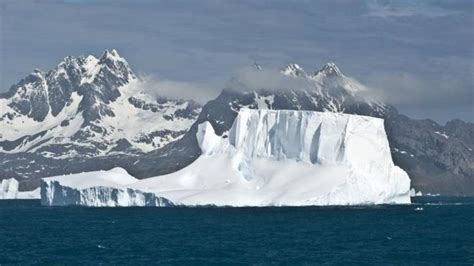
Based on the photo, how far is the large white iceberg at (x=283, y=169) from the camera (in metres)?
117

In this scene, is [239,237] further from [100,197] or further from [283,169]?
[100,197]

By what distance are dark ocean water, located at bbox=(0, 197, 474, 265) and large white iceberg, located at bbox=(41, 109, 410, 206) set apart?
79.3 inches

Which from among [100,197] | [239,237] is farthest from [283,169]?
[239,237]

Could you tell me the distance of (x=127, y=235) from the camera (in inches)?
3499

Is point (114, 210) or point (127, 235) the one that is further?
point (114, 210)

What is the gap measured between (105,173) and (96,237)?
43.9m

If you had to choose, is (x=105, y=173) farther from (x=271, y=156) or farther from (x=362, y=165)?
(x=362, y=165)

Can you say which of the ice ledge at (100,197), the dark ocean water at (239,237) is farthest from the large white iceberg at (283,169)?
the dark ocean water at (239,237)

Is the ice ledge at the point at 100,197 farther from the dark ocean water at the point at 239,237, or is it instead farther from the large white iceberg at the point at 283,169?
the dark ocean water at the point at 239,237

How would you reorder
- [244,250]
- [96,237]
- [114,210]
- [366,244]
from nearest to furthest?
[244,250]
[366,244]
[96,237]
[114,210]

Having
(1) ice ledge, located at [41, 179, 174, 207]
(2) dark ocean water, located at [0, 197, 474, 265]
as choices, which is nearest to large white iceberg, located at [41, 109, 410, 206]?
(1) ice ledge, located at [41, 179, 174, 207]

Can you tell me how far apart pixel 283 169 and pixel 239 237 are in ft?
115

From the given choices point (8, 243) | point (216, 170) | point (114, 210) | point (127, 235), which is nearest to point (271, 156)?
point (216, 170)

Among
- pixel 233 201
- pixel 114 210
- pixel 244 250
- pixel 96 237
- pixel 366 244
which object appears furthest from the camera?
pixel 114 210
